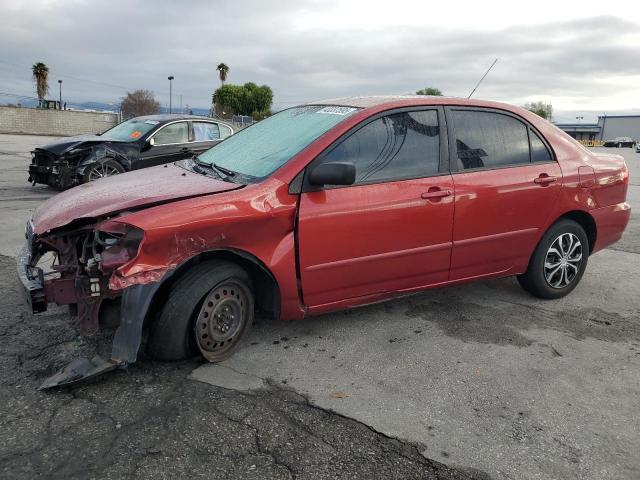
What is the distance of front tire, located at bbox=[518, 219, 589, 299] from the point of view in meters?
4.45

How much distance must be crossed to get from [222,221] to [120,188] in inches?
34.1

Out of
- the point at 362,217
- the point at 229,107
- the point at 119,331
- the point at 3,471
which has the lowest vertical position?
the point at 3,471

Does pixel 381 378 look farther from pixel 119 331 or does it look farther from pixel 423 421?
pixel 119 331

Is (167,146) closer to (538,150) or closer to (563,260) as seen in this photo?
(538,150)

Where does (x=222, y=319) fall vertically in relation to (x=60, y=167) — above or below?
below

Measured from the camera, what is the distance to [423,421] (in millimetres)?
2795

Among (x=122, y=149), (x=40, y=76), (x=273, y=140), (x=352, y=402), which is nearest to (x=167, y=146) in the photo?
(x=122, y=149)

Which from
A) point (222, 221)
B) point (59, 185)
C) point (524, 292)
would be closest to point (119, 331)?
point (222, 221)

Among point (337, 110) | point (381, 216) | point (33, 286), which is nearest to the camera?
point (33, 286)

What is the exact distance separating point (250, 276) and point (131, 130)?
25.4 feet

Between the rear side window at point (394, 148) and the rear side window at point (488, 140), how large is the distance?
23 cm

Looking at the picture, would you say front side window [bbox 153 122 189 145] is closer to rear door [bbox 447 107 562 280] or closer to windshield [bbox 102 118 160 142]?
windshield [bbox 102 118 160 142]

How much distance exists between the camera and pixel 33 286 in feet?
9.93

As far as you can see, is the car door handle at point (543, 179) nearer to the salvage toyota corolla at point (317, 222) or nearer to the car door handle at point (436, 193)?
the salvage toyota corolla at point (317, 222)
